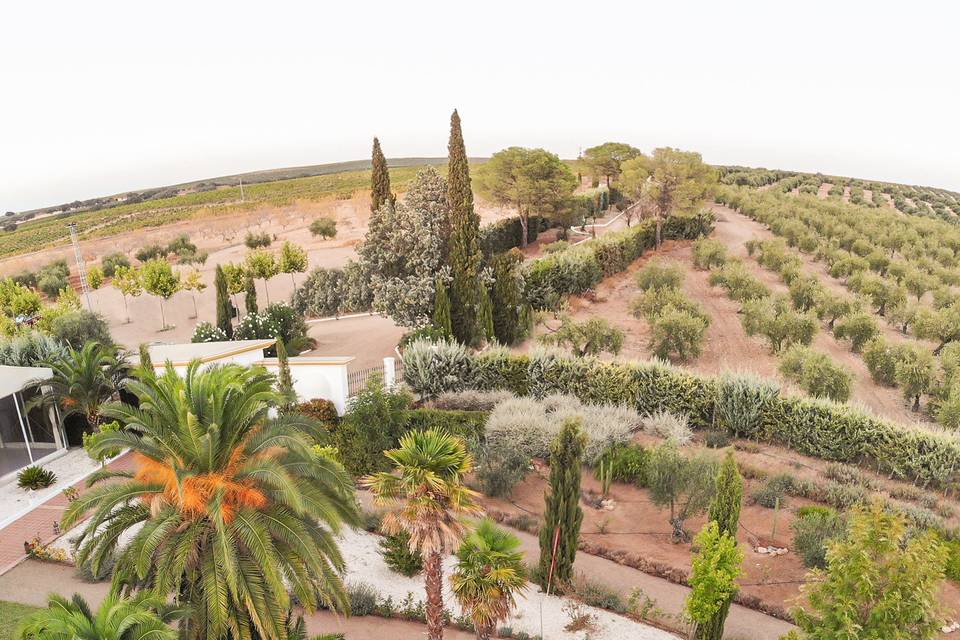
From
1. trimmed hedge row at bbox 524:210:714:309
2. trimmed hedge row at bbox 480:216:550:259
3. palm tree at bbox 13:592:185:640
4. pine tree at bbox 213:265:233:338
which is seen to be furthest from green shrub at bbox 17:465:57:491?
trimmed hedge row at bbox 480:216:550:259

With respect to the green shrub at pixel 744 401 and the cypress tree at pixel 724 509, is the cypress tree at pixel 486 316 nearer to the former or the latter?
the green shrub at pixel 744 401

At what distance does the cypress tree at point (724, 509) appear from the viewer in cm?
1028

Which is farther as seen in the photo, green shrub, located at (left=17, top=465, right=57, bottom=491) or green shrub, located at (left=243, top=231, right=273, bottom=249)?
green shrub, located at (left=243, top=231, right=273, bottom=249)

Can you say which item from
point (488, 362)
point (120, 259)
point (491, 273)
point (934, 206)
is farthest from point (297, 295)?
point (934, 206)

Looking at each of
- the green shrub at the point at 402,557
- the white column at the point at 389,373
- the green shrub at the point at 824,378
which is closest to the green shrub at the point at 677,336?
the green shrub at the point at 824,378

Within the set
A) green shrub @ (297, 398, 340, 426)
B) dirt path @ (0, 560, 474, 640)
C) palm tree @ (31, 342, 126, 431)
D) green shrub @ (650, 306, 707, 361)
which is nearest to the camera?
dirt path @ (0, 560, 474, 640)

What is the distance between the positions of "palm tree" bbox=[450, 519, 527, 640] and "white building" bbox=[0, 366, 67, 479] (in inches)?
574

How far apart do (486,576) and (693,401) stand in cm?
1149

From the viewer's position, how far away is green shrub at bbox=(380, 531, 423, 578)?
13.0 meters

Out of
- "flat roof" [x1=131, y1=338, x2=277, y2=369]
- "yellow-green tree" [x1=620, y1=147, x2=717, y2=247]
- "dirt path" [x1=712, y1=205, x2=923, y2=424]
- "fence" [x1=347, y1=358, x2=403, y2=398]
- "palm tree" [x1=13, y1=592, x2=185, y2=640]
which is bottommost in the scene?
"dirt path" [x1=712, y1=205, x2=923, y2=424]

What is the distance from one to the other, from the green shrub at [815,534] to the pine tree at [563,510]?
→ 16.9ft

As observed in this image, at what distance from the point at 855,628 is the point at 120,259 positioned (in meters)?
56.9

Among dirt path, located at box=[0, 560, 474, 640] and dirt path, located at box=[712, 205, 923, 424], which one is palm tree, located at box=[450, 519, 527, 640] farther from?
dirt path, located at box=[712, 205, 923, 424]

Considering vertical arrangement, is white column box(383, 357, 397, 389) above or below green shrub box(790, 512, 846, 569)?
above
